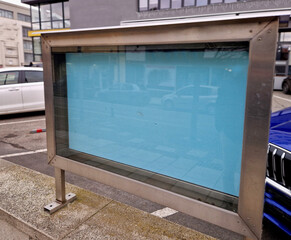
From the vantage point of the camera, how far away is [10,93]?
8523 mm

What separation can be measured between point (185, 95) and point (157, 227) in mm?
1210

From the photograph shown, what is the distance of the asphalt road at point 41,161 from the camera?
290cm

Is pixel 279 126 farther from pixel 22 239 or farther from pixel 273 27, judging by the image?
pixel 22 239

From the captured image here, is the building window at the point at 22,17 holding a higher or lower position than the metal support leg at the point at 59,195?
higher

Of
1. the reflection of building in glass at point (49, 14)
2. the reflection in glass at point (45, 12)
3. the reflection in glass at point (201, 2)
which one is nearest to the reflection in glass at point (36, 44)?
the reflection of building in glass at point (49, 14)

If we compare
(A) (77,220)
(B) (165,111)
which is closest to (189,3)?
(B) (165,111)

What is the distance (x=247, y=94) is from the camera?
1473 millimetres

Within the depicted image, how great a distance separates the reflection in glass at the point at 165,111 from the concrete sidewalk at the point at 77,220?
0.51 m

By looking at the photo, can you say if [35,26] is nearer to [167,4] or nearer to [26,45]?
[167,4]

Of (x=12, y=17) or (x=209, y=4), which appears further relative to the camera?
(x=12, y=17)

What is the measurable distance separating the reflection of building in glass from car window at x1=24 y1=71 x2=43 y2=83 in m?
16.7

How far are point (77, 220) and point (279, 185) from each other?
1880 millimetres

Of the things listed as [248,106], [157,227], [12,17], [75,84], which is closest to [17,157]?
[75,84]

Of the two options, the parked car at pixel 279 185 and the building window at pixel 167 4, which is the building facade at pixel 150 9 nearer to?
the building window at pixel 167 4
